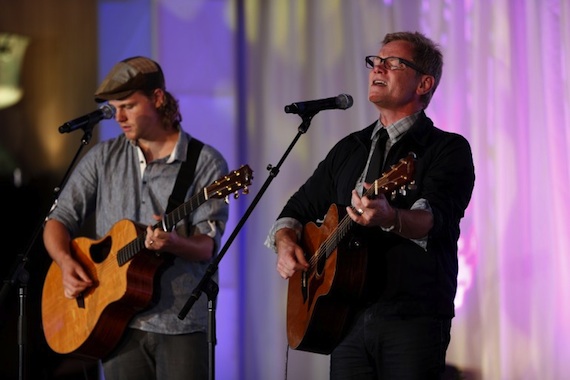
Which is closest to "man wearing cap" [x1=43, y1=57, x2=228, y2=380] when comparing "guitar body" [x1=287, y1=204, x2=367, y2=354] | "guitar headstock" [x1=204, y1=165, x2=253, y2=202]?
"guitar headstock" [x1=204, y1=165, x2=253, y2=202]

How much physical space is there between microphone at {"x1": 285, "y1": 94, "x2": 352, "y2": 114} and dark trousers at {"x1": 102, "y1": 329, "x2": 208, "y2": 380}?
1121mm

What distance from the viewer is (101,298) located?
4023mm

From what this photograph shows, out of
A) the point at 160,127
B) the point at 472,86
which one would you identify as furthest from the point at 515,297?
the point at 160,127

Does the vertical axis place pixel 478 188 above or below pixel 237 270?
above

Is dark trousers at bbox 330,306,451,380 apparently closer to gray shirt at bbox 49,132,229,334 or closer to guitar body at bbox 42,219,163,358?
gray shirt at bbox 49,132,229,334

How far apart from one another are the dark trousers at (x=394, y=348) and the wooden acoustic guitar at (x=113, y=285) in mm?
809

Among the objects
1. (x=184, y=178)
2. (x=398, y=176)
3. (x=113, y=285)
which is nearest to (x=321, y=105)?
(x=398, y=176)

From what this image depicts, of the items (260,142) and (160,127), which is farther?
(260,142)

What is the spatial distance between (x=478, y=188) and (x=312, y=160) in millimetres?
1077

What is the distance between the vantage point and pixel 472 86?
16.0 ft

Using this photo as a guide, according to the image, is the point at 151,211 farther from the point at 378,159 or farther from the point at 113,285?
the point at 378,159

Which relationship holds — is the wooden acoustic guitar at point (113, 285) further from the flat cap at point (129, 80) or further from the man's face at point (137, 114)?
the flat cap at point (129, 80)

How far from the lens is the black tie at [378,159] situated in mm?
3430

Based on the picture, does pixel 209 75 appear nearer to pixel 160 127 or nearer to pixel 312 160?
pixel 312 160
